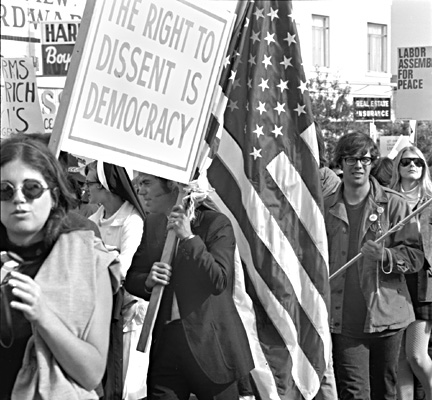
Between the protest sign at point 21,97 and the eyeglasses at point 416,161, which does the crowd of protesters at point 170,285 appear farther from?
the protest sign at point 21,97

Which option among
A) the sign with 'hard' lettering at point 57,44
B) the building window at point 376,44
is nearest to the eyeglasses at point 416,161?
the sign with 'hard' lettering at point 57,44

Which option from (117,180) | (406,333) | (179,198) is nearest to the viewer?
(179,198)

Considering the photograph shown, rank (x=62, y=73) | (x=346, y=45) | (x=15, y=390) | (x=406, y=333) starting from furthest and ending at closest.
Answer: (x=346, y=45)
(x=62, y=73)
(x=406, y=333)
(x=15, y=390)

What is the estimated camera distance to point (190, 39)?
4.96m

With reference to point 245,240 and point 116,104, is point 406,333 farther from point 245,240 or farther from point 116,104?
point 116,104

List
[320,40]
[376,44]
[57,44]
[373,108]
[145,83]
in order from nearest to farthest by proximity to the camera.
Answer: [145,83], [57,44], [373,108], [320,40], [376,44]

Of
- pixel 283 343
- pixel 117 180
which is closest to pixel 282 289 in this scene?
pixel 283 343

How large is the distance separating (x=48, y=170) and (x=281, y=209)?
2.56 meters

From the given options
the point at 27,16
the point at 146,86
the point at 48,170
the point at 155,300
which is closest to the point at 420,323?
the point at 155,300

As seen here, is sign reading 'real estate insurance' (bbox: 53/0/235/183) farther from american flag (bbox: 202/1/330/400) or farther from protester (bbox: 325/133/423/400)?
protester (bbox: 325/133/423/400)

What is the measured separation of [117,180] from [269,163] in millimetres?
1301

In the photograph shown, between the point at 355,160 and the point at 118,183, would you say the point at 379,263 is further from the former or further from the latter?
the point at 118,183

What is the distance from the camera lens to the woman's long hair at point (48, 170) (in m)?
3.42

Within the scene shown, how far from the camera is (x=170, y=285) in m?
5.06
